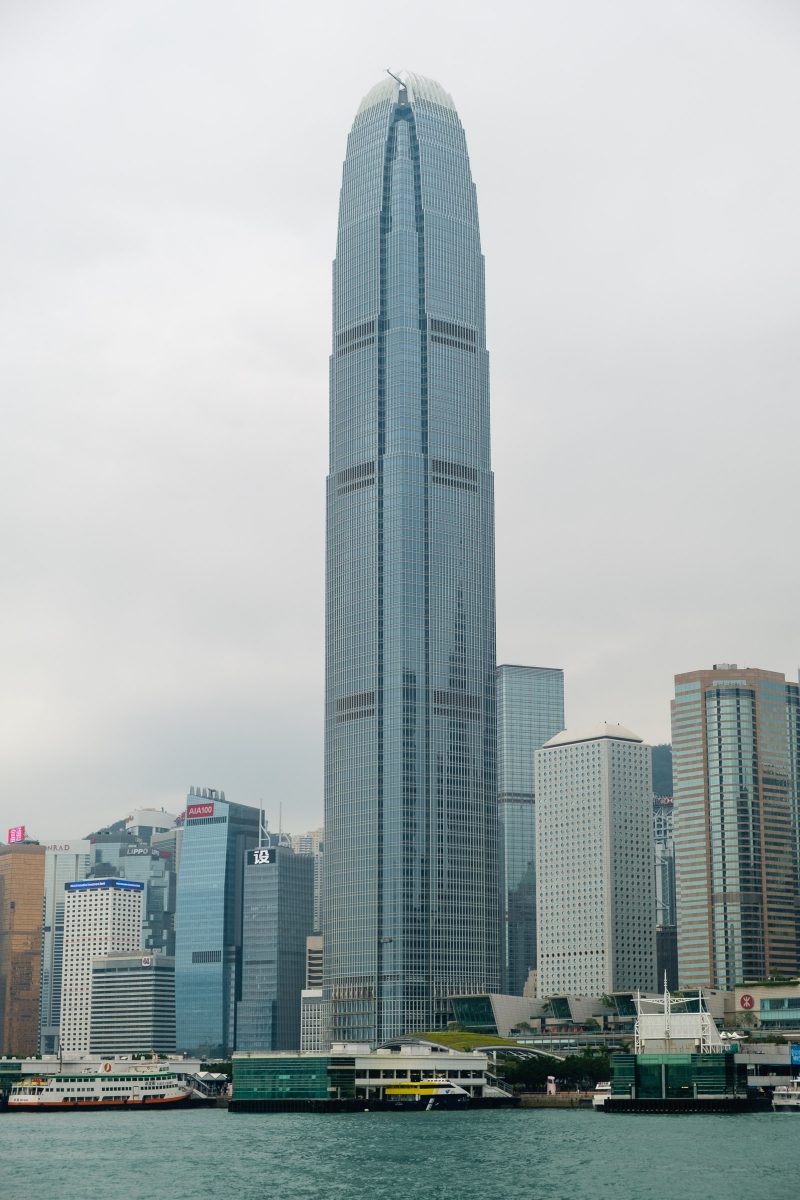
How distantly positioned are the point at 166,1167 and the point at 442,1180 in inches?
1447

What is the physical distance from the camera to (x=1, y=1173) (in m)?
198

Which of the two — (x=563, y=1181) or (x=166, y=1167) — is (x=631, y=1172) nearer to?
(x=563, y=1181)

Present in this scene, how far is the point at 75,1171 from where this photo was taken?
196875mm

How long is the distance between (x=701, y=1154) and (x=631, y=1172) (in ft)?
60.8

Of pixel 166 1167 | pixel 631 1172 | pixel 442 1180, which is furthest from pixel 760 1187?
pixel 166 1167

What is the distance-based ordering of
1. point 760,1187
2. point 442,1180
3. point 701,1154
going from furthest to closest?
point 701,1154 → point 442,1180 → point 760,1187

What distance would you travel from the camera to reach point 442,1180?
17712 centimetres

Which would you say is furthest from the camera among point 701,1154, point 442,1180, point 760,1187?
point 701,1154

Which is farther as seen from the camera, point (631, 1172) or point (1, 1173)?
point (1, 1173)

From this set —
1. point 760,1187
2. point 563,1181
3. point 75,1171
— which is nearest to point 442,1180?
A: point 563,1181

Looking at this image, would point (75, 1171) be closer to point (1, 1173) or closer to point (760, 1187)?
point (1, 1173)

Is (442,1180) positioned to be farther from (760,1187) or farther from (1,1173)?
(1,1173)

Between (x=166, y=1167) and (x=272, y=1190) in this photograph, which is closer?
(x=272, y=1190)

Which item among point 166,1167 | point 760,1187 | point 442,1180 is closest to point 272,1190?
point 442,1180
